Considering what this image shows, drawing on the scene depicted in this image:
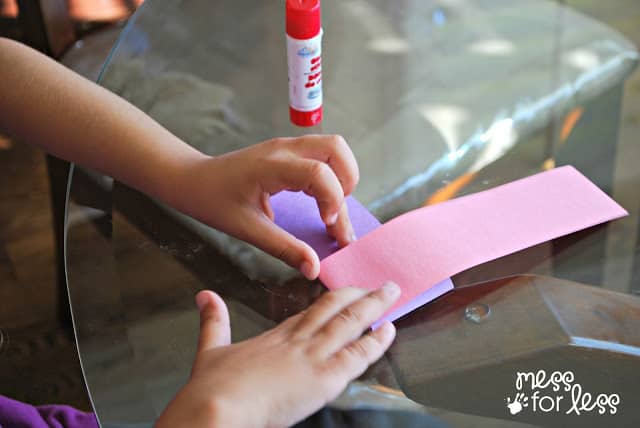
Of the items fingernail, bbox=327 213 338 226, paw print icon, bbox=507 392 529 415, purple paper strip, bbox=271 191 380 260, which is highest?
fingernail, bbox=327 213 338 226

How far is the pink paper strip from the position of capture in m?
0.79

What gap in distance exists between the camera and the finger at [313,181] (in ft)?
2.67

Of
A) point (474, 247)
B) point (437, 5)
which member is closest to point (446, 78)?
point (437, 5)

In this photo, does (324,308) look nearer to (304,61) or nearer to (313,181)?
(313,181)

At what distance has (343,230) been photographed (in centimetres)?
83

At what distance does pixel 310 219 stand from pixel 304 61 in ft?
0.66

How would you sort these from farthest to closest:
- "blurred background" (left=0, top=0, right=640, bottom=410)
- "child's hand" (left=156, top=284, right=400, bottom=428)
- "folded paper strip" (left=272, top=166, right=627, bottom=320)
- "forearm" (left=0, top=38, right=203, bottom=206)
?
"blurred background" (left=0, top=0, right=640, bottom=410) < "forearm" (left=0, top=38, right=203, bottom=206) < "folded paper strip" (left=272, top=166, right=627, bottom=320) < "child's hand" (left=156, top=284, right=400, bottom=428)

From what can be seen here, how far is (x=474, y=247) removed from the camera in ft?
2.69

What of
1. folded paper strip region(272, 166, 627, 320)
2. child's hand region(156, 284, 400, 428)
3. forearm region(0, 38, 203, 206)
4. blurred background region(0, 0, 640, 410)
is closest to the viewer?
child's hand region(156, 284, 400, 428)

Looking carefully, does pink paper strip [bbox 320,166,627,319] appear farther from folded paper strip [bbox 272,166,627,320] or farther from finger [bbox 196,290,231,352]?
finger [bbox 196,290,231,352]

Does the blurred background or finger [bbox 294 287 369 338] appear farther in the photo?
the blurred background

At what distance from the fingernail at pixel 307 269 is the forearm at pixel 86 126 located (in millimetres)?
170

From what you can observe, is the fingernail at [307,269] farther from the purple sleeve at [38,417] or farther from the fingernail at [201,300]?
the purple sleeve at [38,417]

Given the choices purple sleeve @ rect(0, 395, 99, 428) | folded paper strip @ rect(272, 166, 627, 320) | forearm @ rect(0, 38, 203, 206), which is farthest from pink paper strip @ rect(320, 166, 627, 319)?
purple sleeve @ rect(0, 395, 99, 428)
